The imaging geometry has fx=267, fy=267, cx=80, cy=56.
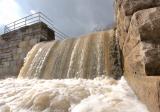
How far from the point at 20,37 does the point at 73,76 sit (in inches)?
235

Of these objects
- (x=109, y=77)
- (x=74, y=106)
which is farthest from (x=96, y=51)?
(x=74, y=106)

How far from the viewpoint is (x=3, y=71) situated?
13.1 m

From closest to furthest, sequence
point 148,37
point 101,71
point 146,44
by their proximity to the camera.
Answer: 1. point 146,44
2. point 148,37
3. point 101,71

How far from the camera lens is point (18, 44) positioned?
43.5 ft

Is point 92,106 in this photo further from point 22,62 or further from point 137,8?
point 22,62

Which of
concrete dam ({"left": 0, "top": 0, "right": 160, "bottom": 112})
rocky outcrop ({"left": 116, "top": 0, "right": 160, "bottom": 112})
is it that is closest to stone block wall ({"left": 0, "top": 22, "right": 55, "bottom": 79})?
concrete dam ({"left": 0, "top": 0, "right": 160, "bottom": 112})

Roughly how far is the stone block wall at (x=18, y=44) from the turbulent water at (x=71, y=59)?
1.73 m

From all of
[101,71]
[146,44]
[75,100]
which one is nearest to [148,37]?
[146,44]

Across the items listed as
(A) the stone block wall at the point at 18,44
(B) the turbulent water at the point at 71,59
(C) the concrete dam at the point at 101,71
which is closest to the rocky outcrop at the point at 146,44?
(C) the concrete dam at the point at 101,71

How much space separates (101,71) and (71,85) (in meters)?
1.94

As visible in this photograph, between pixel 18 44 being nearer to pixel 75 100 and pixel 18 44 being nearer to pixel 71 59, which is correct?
pixel 71 59

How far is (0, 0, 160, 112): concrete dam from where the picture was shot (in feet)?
14.1

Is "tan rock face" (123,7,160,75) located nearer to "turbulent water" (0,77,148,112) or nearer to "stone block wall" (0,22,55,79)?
Answer: "turbulent water" (0,77,148,112)

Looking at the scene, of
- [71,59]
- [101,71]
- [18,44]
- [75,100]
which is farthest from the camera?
[18,44]
